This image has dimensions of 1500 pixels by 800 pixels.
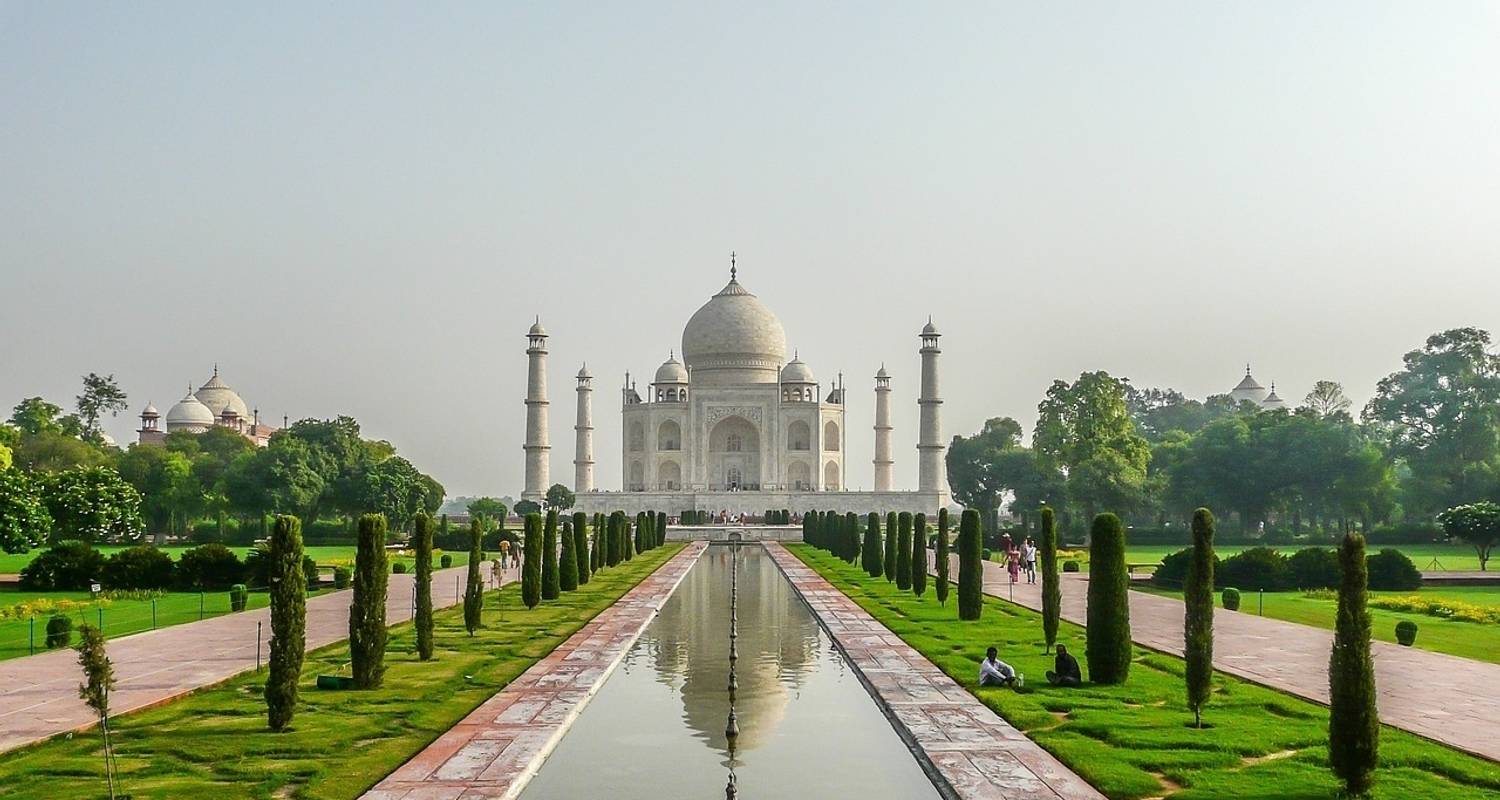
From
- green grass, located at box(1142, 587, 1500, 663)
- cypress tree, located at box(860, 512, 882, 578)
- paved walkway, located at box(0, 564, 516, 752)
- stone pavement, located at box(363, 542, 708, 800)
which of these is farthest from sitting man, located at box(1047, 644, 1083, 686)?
cypress tree, located at box(860, 512, 882, 578)

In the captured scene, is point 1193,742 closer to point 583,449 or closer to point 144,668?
point 144,668

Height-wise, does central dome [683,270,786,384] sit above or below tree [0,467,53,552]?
above

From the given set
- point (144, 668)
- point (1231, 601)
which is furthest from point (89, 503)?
point (1231, 601)

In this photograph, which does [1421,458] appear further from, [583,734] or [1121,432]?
[583,734]

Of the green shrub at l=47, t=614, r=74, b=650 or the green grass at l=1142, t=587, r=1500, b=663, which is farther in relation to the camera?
the green grass at l=1142, t=587, r=1500, b=663

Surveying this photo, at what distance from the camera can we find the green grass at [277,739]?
7.75 metres

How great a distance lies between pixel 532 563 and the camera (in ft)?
61.7

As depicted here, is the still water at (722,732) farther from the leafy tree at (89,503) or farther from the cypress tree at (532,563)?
the leafy tree at (89,503)

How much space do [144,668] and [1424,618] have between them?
14489 millimetres

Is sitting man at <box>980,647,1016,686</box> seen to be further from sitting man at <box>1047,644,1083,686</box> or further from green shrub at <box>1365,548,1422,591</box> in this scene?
→ green shrub at <box>1365,548,1422,591</box>

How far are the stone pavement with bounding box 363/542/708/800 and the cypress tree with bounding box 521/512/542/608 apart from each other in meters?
3.43

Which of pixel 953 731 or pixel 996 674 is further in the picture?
pixel 996 674

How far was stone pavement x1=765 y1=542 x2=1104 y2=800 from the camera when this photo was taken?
771 centimetres

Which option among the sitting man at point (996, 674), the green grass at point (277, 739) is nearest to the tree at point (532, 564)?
the green grass at point (277, 739)
